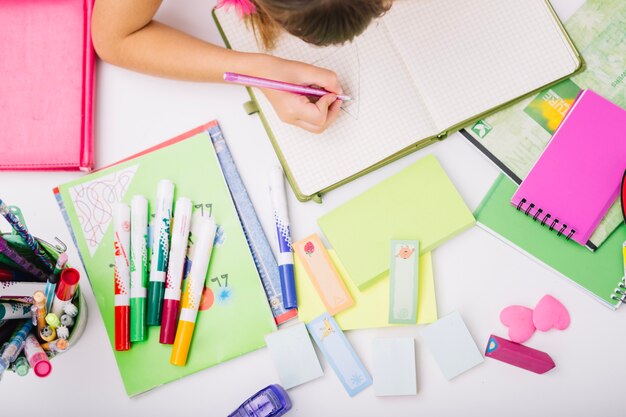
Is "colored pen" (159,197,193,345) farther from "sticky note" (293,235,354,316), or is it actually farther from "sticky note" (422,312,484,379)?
"sticky note" (422,312,484,379)

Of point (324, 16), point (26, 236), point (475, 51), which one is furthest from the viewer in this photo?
point (475, 51)

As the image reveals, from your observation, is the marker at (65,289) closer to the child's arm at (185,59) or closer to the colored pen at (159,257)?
the colored pen at (159,257)

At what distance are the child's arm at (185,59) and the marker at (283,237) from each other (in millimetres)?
78

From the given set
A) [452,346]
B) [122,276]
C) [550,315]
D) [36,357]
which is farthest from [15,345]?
[550,315]

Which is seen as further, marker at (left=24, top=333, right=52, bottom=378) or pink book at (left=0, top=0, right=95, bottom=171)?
pink book at (left=0, top=0, right=95, bottom=171)

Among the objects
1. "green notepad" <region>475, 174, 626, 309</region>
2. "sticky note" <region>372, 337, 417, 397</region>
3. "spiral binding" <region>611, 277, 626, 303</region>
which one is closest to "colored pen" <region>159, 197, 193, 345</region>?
"sticky note" <region>372, 337, 417, 397</region>

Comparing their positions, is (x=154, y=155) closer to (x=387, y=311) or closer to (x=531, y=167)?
(x=387, y=311)

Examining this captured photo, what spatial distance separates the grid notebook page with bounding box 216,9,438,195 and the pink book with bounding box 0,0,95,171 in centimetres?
24

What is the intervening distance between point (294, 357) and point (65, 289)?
0.27 metres

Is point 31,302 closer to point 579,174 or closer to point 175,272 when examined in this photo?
point 175,272

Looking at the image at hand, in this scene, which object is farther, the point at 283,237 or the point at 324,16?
the point at 283,237

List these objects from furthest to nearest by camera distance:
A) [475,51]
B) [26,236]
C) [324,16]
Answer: [475,51] → [26,236] → [324,16]

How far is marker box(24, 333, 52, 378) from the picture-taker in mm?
566

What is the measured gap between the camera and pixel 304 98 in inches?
25.8
